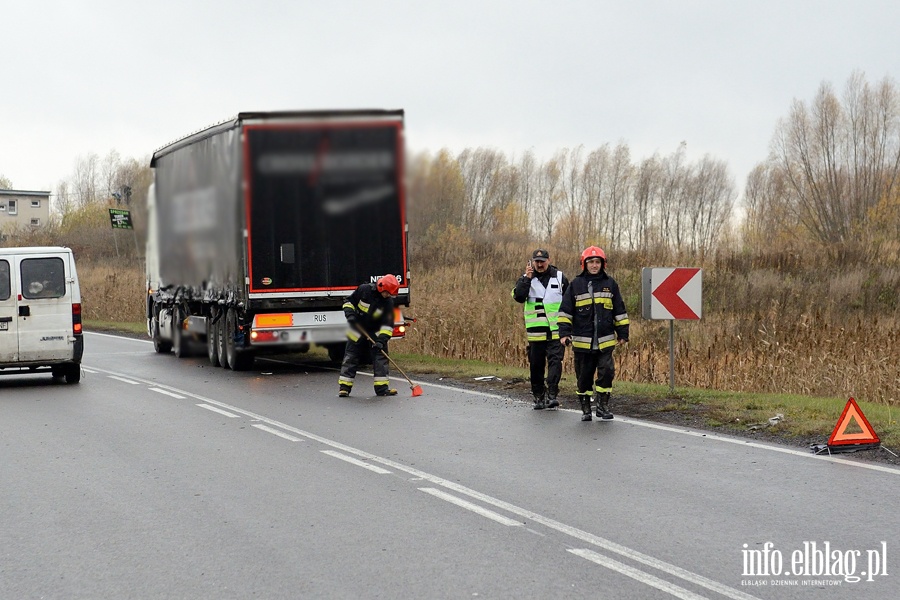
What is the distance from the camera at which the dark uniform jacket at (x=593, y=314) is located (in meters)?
12.0

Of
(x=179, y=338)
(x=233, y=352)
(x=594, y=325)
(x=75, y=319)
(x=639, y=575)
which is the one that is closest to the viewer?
(x=639, y=575)

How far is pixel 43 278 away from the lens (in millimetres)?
17359

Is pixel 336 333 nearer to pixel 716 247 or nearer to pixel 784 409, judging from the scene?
pixel 784 409

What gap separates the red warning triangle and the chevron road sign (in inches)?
157

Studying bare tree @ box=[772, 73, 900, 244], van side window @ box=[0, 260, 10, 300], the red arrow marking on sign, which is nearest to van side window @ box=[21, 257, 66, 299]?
van side window @ box=[0, 260, 10, 300]

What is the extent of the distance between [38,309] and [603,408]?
31.6 feet

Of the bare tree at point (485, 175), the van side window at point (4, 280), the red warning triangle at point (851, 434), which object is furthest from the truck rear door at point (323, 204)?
the bare tree at point (485, 175)

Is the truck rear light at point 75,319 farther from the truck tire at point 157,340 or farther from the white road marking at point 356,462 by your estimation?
the white road marking at point 356,462

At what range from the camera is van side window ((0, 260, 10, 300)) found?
56.0 ft

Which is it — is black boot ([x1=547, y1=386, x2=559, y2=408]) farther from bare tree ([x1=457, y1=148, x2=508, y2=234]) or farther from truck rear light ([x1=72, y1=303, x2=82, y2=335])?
bare tree ([x1=457, y1=148, x2=508, y2=234])

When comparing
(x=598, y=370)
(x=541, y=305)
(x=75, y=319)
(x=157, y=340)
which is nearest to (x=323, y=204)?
(x=75, y=319)

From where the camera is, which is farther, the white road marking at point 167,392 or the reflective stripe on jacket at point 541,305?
the white road marking at point 167,392

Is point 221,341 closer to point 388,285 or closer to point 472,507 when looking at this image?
point 388,285
